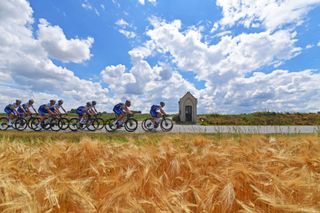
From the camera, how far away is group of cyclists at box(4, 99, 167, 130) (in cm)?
1884

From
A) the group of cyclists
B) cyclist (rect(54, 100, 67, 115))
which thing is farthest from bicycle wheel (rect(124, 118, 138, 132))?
cyclist (rect(54, 100, 67, 115))

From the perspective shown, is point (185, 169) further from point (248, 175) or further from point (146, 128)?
point (146, 128)

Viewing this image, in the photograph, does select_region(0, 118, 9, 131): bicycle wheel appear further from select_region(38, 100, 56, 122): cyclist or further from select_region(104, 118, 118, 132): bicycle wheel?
select_region(104, 118, 118, 132): bicycle wheel

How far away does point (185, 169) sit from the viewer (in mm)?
1881

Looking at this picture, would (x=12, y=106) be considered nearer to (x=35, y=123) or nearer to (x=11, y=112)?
(x=11, y=112)

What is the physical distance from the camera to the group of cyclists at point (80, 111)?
61.8 feet

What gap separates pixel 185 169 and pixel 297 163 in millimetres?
825

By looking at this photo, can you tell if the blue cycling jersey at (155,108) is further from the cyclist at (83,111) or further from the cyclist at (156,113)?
the cyclist at (83,111)

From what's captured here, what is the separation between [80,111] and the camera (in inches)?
760

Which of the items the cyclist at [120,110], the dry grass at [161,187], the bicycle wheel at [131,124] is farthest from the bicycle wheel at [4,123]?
the dry grass at [161,187]

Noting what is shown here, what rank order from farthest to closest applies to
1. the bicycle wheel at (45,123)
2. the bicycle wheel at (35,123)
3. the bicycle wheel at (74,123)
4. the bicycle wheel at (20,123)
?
the bicycle wheel at (20,123), the bicycle wheel at (35,123), the bicycle wheel at (45,123), the bicycle wheel at (74,123)

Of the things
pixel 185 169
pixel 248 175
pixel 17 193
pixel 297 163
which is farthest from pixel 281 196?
pixel 17 193

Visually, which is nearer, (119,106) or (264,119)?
(119,106)

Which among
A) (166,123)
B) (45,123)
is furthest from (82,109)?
(166,123)
